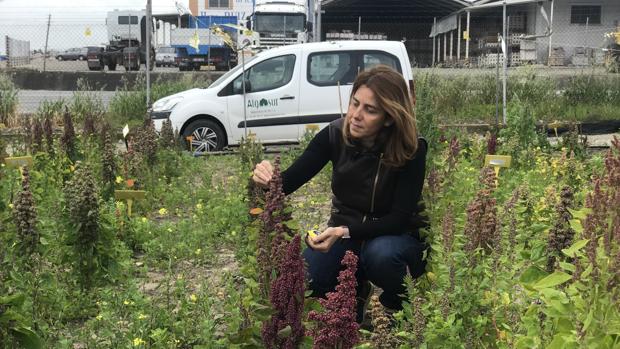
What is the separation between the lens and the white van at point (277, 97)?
11055 millimetres

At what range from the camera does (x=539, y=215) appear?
4.49m

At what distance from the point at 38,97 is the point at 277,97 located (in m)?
9.08

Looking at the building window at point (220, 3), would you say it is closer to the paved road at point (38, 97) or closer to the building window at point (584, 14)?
the building window at point (584, 14)

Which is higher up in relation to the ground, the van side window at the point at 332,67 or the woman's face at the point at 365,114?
the van side window at the point at 332,67

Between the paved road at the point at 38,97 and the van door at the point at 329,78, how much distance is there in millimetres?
5031

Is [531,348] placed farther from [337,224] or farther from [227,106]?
[227,106]

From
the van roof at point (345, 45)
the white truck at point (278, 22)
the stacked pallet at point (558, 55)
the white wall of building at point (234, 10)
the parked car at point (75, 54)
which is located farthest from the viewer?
the parked car at point (75, 54)

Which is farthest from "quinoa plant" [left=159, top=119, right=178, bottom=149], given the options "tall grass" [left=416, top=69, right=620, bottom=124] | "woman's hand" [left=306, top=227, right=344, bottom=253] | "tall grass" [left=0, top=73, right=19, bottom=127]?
"tall grass" [left=416, top=69, right=620, bottom=124]

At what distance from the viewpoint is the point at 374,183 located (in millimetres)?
3598

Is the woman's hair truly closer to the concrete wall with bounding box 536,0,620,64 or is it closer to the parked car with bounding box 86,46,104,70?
the concrete wall with bounding box 536,0,620,64

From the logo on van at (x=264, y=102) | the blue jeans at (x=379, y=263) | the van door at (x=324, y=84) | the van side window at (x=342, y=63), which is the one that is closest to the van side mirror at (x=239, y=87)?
the logo on van at (x=264, y=102)

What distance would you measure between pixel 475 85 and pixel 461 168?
31.3 ft

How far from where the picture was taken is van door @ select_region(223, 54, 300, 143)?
1102 cm

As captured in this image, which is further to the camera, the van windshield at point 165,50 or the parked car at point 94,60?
the van windshield at point 165,50
